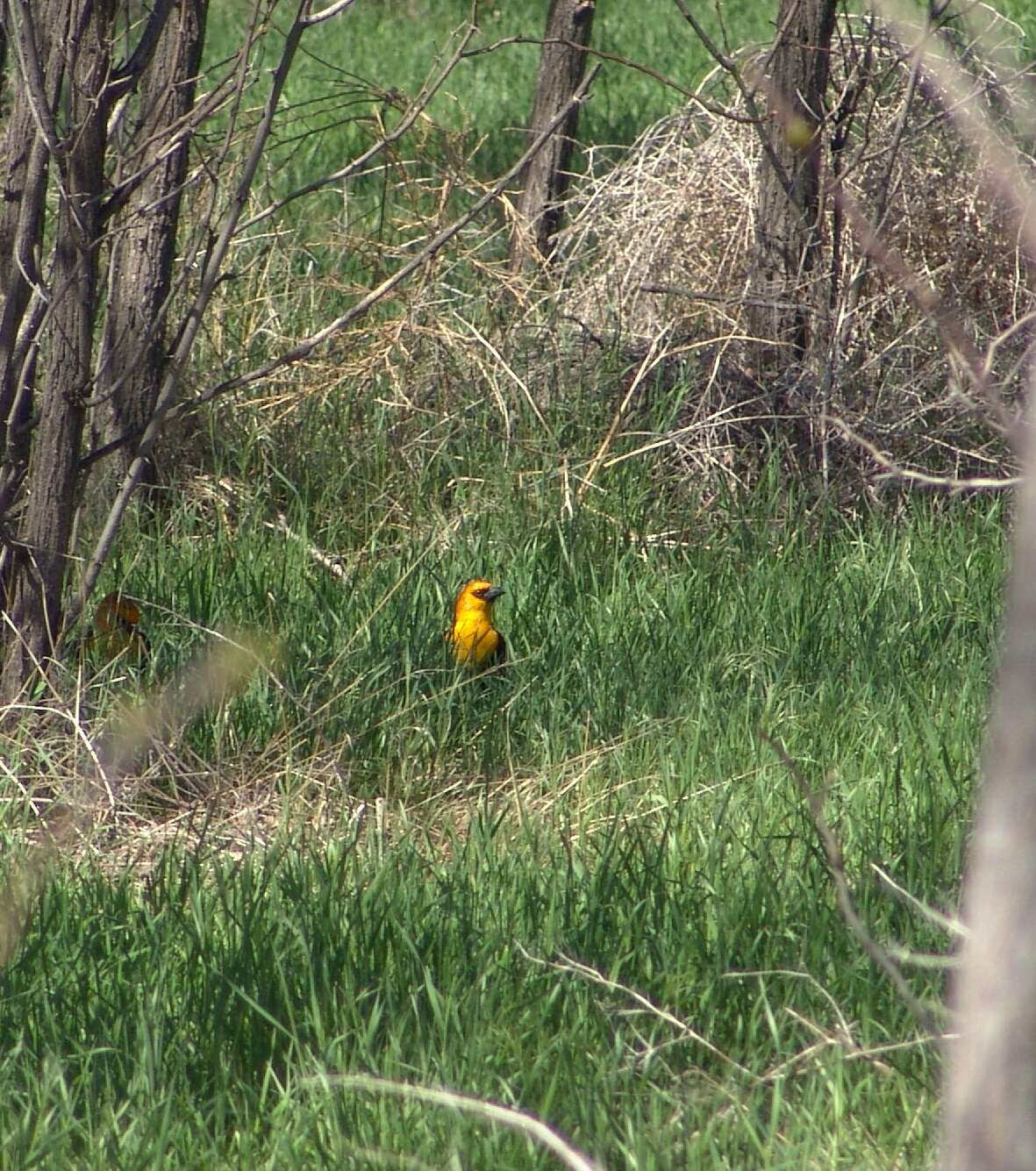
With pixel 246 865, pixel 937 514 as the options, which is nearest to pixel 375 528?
pixel 937 514

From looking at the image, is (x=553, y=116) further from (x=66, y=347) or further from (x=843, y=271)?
(x=66, y=347)

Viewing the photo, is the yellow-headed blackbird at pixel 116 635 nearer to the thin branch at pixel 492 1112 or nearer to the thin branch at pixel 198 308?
the thin branch at pixel 198 308

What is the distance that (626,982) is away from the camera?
3109 mm

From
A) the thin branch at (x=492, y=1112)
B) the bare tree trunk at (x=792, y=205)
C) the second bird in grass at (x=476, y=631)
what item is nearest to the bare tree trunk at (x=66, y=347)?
the second bird in grass at (x=476, y=631)

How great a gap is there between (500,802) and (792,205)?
3369mm

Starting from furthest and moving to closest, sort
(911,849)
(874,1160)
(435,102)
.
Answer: (435,102) < (911,849) < (874,1160)

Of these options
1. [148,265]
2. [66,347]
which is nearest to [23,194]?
[66,347]

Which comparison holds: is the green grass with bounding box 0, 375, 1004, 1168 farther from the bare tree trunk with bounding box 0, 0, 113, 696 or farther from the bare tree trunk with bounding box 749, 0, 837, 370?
the bare tree trunk with bounding box 749, 0, 837, 370

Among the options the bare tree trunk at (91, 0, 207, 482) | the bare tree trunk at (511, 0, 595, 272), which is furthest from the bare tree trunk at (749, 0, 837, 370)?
the bare tree trunk at (91, 0, 207, 482)

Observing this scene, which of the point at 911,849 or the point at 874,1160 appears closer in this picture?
the point at 874,1160

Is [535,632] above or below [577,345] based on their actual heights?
below

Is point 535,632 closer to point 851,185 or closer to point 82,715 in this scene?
point 82,715

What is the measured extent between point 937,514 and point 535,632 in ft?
6.44

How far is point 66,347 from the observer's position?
430 centimetres
